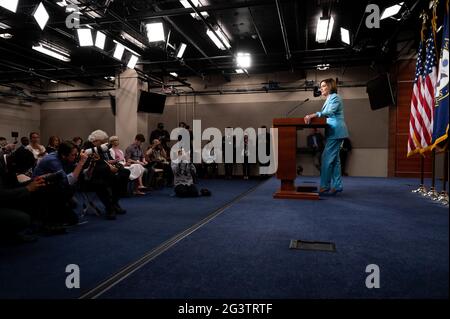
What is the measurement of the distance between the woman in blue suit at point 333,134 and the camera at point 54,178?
121 inches

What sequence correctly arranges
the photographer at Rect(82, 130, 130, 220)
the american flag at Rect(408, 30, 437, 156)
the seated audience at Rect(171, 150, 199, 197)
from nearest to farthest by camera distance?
the photographer at Rect(82, 130, 130, 220) < the american flag at Rect(408, 30, 437, 156) < the seated audience at Rect(171, 150, 199, 197)

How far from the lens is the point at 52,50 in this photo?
6.77 metres

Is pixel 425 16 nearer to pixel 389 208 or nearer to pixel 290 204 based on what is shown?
pixel 389 208

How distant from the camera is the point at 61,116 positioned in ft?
36.7

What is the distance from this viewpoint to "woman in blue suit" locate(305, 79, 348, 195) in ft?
12.4

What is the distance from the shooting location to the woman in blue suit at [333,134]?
148 inches

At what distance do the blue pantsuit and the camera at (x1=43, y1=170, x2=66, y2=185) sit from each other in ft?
10.2

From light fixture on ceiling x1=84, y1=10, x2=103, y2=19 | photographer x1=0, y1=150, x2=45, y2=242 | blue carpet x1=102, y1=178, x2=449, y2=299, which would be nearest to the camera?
blue carpet x1=102, y1=178, x2=449, y2=299

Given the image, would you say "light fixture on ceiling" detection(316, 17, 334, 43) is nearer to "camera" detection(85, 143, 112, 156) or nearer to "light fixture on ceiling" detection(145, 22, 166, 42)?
"light fixture on ceiling" detection(145, 22, 166, 42)

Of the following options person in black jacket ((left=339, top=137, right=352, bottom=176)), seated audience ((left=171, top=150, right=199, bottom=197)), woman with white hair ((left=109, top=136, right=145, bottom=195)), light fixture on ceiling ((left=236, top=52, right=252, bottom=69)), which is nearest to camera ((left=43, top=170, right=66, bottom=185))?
woman with white hair ((left=109, top=136, right=145, bottom=195))

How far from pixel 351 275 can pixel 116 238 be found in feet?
5.84

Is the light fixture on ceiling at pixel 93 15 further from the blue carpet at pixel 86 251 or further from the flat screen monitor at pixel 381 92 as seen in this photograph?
the flat screen monitor at pixel 381 92

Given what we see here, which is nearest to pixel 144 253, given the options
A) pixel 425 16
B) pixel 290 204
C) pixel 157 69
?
pixel 290 204
